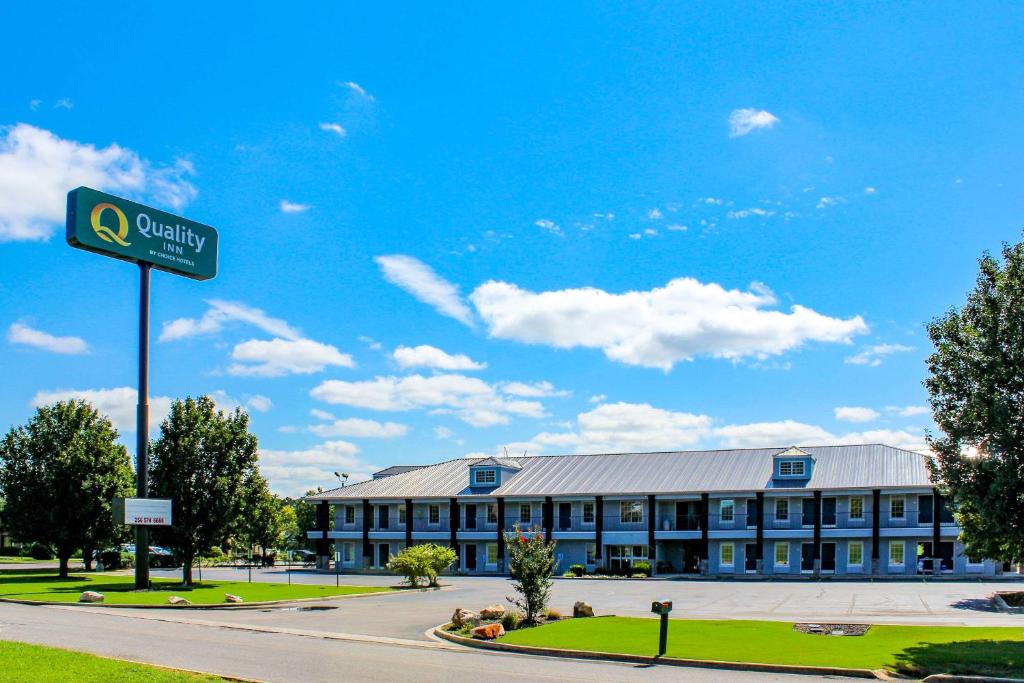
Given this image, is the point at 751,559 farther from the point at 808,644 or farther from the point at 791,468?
the point at 808,644

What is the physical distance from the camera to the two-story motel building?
180 feet

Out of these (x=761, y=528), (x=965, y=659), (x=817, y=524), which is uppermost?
(x=965, y=659)

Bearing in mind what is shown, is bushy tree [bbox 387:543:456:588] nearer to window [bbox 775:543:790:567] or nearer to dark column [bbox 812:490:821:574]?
window [bbox 775:543:790:567]

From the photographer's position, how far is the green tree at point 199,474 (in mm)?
42906

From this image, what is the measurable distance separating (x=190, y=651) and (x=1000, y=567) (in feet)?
148

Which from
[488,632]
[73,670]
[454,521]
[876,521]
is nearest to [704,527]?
[876,521]

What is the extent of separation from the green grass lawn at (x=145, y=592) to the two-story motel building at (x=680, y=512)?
16829mm

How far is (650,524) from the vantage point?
197 ft

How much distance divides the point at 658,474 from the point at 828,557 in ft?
40.0

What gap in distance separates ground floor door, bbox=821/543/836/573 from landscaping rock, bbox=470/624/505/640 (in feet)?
127

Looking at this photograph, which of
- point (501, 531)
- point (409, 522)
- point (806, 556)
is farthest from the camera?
point (409, 522)

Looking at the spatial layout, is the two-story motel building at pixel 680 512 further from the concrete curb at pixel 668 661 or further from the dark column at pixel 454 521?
the concrete curb at pixel 668 661

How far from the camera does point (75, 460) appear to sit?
168ft

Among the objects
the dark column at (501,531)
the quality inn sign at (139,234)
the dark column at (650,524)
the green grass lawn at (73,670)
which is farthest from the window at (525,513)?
the green grass lawn at (73,670)
